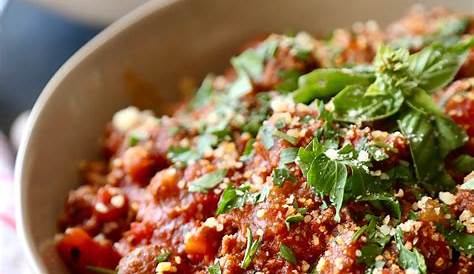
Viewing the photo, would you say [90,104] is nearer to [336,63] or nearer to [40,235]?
[40,235]

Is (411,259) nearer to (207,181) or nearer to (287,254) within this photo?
(287,254)

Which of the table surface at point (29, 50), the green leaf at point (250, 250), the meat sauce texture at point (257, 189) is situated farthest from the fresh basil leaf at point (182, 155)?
the table surface at point (29, 50)

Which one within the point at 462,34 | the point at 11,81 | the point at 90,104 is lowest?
the point at 11,81

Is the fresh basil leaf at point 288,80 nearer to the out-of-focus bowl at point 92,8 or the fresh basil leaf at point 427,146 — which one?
the fresh basil leaf at point 427,146

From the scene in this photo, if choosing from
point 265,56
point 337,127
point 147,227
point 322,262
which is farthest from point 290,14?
point 322,262

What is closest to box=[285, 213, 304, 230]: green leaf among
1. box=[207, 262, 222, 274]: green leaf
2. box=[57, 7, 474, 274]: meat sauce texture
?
box=[57, 7, 474, 274]: meat sauce texture

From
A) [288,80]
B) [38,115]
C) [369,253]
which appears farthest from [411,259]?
[38,115]
